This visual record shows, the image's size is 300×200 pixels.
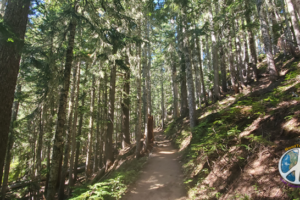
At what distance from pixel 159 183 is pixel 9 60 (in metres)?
6.83

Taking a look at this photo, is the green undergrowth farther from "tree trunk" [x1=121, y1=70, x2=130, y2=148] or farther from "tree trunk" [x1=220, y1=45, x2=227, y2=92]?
"tree trunk" [x1=220, y1=45, x2=227, y2=92]

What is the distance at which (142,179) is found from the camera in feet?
23.3

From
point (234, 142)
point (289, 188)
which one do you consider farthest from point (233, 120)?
point (289, 188)

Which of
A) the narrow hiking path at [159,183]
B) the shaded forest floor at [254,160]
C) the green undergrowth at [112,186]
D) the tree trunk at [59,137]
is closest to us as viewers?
the shaded forest floor at [254,160]

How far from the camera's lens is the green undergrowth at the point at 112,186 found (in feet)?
13.6

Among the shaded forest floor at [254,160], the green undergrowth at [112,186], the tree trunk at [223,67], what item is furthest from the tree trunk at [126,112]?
the tree trunk at [223,67]

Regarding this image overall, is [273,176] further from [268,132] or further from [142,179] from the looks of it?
[142,179]

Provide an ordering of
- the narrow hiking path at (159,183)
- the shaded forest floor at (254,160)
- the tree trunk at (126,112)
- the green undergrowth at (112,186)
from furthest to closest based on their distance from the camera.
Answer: the tree trunk at (126,112) < the narrow hiking path at (159,183) < the green undergrowth at (112,186) < the shaded forest floor at (254,160)

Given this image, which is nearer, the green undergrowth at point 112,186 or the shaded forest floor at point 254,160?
the shaded forest floor at point 254,160

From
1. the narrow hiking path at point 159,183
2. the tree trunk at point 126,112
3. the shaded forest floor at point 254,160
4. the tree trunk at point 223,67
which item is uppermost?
the tree trunk at point 223,67

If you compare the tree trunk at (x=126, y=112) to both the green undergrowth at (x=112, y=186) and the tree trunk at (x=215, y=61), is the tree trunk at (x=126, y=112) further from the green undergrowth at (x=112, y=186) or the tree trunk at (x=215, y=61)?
the tree trunk at (x=215, y=61)

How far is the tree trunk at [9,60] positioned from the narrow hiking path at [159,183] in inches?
173

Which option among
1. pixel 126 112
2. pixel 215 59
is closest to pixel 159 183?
pixel 126 112

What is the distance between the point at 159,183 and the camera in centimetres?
655
